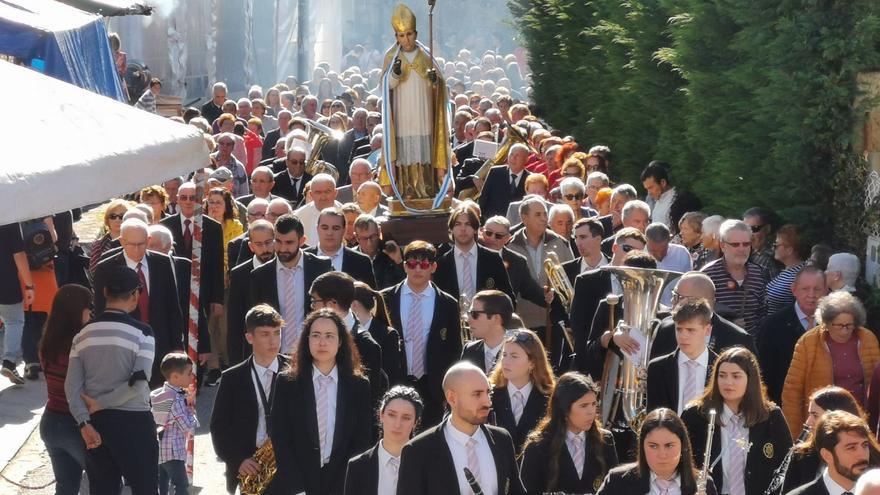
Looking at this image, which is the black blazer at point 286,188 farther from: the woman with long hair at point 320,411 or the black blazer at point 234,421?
the woman with long hair at point 320,411

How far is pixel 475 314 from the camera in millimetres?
8992

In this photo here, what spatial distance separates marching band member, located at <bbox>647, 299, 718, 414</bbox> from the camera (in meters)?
8.30

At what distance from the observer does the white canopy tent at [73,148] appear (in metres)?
5.61

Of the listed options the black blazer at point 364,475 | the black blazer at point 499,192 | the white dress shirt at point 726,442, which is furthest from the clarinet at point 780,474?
the black blazer at point 499,192

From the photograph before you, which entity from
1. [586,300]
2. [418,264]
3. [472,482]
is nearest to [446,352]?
[418,264]

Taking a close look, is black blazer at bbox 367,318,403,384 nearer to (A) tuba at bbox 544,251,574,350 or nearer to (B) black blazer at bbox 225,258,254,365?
(B) black blazer at bbox 225,258,254,365

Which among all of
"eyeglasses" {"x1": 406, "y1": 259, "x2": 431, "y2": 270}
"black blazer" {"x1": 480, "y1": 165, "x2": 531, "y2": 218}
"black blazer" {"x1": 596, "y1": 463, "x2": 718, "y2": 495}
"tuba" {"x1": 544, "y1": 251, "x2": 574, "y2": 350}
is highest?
"black blazer" {"x1": 480, "y1": 165, "x2": 531, "y2": 218}

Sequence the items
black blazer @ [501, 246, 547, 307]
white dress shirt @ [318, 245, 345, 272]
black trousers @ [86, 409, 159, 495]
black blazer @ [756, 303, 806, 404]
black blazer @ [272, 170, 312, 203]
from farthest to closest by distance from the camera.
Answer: black blazer @ [272, 170, 312, 203] < black blazer @ [501, 246, 547, 307] < white dress shirt @ [318, 245, 345, 272] < black blazer @ [756, 303, 806, 404] < black trousers @ [86, 409, 159, 495]

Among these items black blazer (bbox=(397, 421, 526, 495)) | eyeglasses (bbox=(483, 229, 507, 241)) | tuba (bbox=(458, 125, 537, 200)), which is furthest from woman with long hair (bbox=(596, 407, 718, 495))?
tuba (bbox=(458, 125, 537, 200))

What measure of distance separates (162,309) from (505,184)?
22.3 ft

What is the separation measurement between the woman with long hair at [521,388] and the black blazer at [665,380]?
26.3 inches

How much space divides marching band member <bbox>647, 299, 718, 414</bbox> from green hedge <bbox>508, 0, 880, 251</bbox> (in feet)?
11.3

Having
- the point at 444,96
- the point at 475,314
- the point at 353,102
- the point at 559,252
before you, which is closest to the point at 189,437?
the point at 475,314

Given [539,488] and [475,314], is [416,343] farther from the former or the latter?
[539,488]
